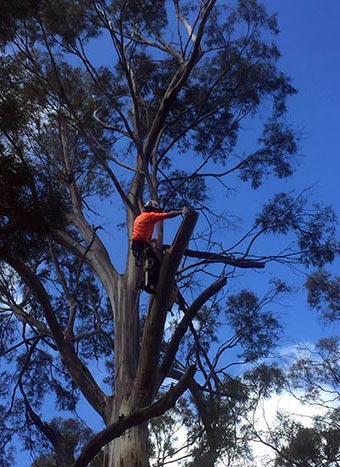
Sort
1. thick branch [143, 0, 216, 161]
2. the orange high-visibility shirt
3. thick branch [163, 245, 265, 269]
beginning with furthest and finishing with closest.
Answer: thick branch [143, 0, 216, 161], thick branch [163, 245, 265, 269], the orange high-visibility shirt

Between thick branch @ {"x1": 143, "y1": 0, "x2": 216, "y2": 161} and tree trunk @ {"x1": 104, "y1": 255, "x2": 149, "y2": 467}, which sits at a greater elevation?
thick branch @ {"x1": 143, "y1": 0, "x2": 216, "y2": 161}

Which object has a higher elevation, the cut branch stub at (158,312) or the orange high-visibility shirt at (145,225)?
the orange high-visibility shirt at (145,225)

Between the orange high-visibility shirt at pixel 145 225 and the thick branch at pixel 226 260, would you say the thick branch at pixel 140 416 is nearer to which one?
the orange high-visibility shirt at pixel 145 225

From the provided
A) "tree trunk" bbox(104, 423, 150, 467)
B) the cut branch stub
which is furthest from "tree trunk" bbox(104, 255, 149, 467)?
the cut branch stub

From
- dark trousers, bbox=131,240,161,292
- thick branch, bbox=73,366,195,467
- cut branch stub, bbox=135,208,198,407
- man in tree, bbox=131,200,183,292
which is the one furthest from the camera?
man in tree, bbox=131,200,183,292

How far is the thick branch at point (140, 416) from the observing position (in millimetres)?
3514

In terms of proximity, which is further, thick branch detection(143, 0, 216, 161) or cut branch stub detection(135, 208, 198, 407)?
thick branch detection(143, 0, 216, 161)

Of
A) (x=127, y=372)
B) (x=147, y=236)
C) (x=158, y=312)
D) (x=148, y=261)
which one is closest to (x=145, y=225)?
(x=147, y=236)

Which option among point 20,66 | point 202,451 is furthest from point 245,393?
point 20,66

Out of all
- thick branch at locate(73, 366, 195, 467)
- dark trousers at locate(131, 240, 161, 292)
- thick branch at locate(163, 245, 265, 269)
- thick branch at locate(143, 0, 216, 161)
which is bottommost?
thick branch at locate(73, 366, 195, 467)

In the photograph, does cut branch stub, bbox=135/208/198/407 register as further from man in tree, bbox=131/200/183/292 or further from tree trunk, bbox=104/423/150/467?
man in tree, bbox=131/200/183/292

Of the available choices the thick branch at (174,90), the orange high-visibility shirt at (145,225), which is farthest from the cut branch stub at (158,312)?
the thick branch at (174,90)

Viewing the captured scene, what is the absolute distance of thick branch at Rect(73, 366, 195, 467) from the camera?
351cm

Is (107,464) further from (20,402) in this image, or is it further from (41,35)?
(41,35)
